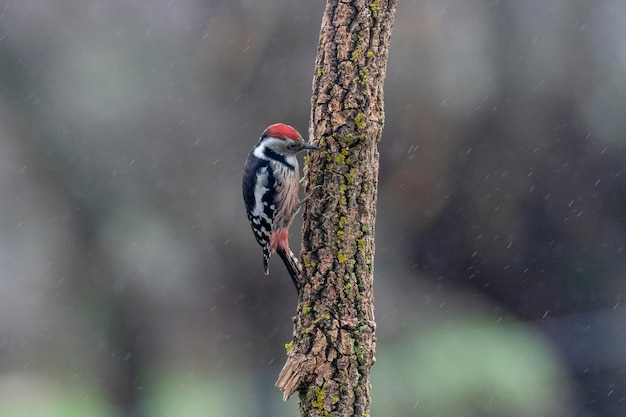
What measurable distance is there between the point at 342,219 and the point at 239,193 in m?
5.30

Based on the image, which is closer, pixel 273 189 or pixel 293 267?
pixel 293 267

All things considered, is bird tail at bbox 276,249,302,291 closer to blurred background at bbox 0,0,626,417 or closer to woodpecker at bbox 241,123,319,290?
woodpecker at bbox 241,123,319,290

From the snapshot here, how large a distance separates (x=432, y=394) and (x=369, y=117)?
17.6ft

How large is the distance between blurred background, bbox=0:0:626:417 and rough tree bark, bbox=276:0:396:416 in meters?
5.03

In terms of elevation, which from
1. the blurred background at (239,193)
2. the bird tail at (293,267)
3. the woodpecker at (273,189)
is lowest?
the bird tail at (293,267)

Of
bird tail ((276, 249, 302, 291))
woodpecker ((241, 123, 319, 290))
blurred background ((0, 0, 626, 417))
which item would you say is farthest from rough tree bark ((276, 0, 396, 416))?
blurred background ((0, 0, 626, 417))

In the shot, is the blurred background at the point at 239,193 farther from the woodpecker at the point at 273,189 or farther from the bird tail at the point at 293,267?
the bird tail at the point at 293,267

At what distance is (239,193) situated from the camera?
8.44 metres

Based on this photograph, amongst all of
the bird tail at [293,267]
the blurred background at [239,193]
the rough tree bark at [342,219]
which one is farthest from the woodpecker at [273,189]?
the blurred background at [239,193]

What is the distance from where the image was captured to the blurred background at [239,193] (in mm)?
8492

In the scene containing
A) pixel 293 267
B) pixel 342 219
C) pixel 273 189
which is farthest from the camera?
pixel 273 189

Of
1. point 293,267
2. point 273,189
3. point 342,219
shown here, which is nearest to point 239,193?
point 273,189

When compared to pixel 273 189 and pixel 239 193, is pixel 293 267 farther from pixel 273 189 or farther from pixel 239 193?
pixel 239 193

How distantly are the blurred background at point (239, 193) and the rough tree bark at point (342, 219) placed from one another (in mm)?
5030
